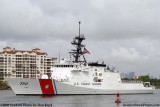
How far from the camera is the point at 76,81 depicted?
4875cm

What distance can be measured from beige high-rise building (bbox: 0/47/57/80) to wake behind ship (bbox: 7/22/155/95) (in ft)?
177

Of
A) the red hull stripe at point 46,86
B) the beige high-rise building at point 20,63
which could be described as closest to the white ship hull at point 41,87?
the red hull stripe at point 46,86

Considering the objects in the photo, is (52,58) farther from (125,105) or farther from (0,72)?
(125,105)

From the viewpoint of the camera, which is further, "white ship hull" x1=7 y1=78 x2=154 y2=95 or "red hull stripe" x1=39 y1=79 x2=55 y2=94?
"white ship hull" x1=7 y1=78 x2=154 y2=95

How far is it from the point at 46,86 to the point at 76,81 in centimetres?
449

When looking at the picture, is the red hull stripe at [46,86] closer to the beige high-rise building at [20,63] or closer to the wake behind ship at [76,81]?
the wake behind ship at [76,81]

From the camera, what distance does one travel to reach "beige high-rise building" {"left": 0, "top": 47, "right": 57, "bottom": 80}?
105 m

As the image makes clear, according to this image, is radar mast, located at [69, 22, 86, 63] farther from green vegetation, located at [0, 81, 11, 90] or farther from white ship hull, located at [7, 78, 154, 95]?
green vegetation, located at [0, 81, 11, 90]

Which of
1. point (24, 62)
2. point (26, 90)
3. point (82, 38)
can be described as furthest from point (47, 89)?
point (24, 62)

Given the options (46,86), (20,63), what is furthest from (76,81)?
(20,63)

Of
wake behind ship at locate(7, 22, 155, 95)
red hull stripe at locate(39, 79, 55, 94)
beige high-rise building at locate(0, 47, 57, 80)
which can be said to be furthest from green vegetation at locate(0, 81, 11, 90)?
red hull stripe at locate(39, 79, 55, 94)

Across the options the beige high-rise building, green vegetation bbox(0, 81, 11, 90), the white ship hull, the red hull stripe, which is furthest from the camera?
the beige high-rise building

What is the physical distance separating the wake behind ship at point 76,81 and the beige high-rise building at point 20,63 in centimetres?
5397

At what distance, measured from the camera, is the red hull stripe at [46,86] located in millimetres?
46281
